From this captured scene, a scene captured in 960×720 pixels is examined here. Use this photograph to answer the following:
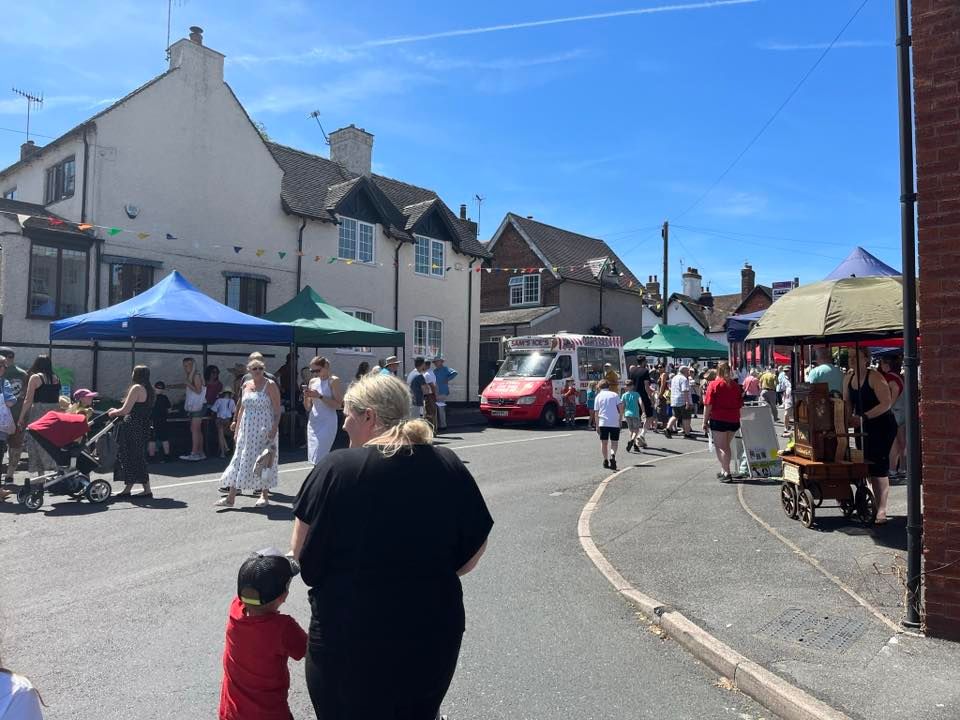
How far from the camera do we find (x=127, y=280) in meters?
17.2

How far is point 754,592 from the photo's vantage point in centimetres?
541

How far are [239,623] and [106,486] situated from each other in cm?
729

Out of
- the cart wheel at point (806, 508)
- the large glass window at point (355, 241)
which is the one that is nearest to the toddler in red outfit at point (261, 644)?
Answer: the cart wheel at point (806, 508)

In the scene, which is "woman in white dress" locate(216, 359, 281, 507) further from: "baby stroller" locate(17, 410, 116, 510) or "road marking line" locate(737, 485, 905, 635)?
"road marking line" locate(737, 485, 905, 635)

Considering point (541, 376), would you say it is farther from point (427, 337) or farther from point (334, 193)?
point (334, 193)

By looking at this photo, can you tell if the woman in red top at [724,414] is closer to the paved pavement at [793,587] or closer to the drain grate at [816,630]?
the paved pavement at [793,587]

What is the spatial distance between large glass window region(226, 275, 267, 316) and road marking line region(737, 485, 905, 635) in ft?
49.7

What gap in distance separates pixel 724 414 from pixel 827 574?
4934 mm

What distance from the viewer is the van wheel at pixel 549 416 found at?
19.6 metres

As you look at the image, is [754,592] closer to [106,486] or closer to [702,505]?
[702,505]

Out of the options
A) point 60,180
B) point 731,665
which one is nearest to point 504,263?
point 60,180

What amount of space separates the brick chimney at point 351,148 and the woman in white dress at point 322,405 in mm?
18518

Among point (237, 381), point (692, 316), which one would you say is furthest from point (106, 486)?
point (692, 316)

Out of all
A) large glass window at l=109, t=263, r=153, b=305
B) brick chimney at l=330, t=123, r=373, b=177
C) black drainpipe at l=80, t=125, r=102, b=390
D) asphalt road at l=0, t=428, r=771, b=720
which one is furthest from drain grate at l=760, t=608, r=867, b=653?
brick chimney at l=330, t=123, r=373, b=177
